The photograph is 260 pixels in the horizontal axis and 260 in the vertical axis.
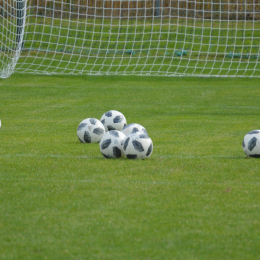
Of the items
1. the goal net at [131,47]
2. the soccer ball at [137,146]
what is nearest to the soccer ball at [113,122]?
the soccer ball at [137,146]

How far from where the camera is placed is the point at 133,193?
6.50 metres

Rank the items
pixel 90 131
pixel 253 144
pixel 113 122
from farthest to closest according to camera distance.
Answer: pixel 113 122
pixel 90 131
pixel 253 144

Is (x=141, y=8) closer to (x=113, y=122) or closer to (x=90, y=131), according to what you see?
(x=113, y=122)

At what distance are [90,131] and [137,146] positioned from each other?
212 cm

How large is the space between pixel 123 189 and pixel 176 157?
2.31 meters

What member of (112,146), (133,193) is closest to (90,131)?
(112,146)

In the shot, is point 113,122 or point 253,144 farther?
point 113,122

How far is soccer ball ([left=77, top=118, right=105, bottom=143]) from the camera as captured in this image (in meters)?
10.3

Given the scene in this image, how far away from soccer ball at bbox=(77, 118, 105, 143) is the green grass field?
0.21 m

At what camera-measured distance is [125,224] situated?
5.30 meters

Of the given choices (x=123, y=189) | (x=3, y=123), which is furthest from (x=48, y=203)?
(x=3, y=123)

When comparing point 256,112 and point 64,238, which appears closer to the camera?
point 64,238

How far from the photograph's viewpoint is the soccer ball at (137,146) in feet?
27.7

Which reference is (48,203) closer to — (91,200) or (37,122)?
(91,200)
